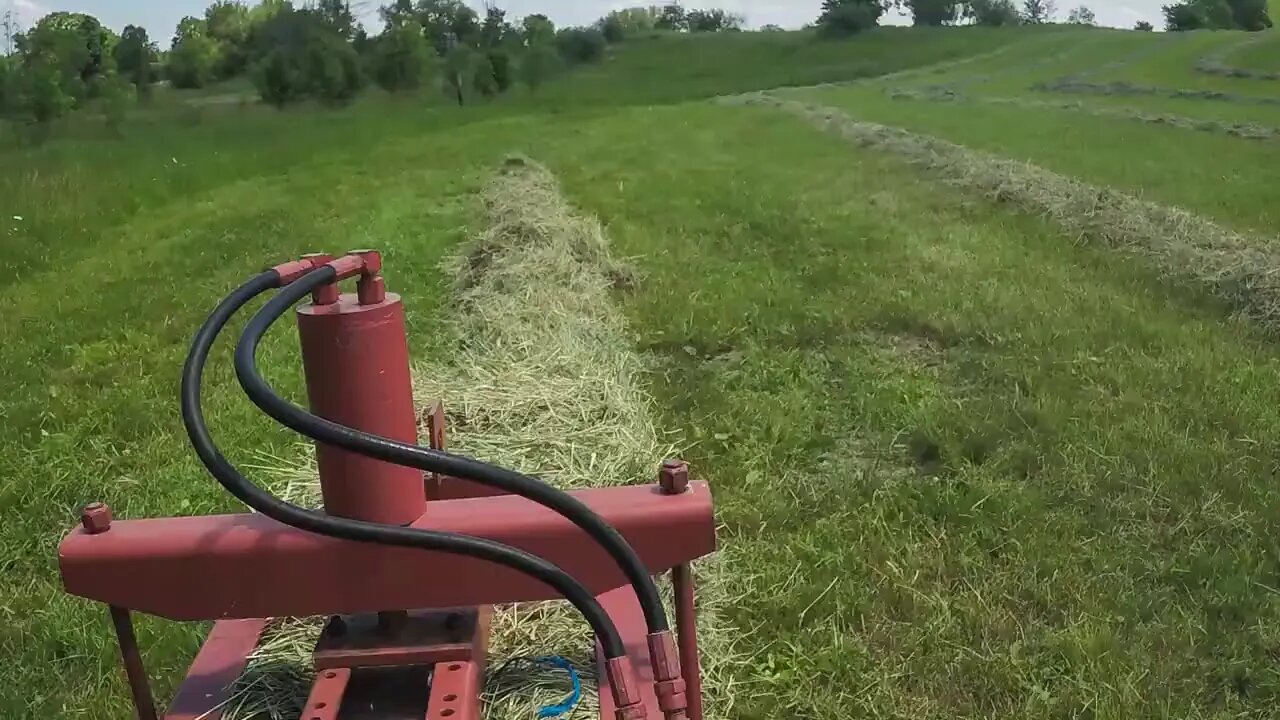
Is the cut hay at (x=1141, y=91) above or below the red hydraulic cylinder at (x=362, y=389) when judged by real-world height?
below

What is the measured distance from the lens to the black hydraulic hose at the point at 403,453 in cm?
158

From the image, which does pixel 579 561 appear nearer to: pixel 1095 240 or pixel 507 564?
pixel 507 564

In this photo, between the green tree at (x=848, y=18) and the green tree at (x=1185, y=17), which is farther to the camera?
the green tree at (x=848, y=18)

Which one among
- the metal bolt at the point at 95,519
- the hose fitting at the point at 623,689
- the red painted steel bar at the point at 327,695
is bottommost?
the red painted steel bar at the point at 327,695

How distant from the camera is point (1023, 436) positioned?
187 inches

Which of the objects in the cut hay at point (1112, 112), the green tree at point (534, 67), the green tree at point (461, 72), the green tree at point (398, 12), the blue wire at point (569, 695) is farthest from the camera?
the green tree at point (398, 12)

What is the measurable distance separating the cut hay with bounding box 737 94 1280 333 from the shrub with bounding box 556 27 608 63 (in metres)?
56.1

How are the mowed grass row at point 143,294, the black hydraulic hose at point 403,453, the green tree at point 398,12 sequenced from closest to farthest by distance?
the black hydraulic hose at point 403,453 < the mowed grass row at point 143,294 < the green tree at point 398,12

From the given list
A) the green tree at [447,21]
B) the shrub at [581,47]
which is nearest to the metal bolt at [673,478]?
the shrub at [581,47]

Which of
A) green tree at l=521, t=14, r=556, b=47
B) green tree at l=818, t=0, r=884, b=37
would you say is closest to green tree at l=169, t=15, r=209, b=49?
green tree at l=521, t=14, r=556, b=47

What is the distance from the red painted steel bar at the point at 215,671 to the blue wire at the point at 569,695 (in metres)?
0.66

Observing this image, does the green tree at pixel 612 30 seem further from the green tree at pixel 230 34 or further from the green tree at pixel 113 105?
the green tree at pixel 113 105

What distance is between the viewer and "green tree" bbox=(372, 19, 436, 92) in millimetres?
49969

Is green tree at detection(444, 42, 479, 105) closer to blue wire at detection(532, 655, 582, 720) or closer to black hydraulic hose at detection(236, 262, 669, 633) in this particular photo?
blue wire at detection(532, 655, 582, 720)
